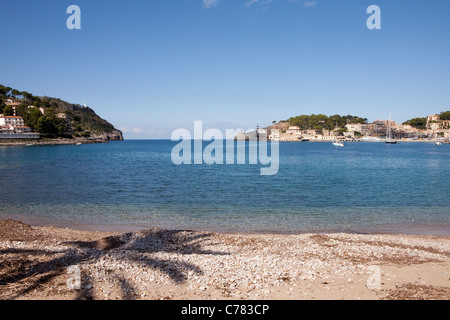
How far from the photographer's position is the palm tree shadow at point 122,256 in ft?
24.9

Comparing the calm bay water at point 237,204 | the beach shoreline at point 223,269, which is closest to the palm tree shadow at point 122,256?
the beach shoreline at point 223,269

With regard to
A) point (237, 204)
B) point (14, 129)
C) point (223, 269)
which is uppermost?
point (14, 129)

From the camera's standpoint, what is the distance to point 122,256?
9352 mm

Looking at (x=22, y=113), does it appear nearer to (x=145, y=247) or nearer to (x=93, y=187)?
(x=93, y=187)

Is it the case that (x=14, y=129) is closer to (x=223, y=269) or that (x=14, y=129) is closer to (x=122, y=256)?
(x=122, y=256)

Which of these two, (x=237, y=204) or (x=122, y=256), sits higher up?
(x=122, y=256)

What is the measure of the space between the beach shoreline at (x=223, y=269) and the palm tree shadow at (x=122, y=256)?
0.09ft

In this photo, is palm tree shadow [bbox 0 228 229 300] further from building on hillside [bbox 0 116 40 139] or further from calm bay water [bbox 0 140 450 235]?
building on hillside [bbox 0 116 40 139]

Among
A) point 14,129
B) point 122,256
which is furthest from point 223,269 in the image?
point 14,129

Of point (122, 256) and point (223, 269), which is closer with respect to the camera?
point (223, 269)

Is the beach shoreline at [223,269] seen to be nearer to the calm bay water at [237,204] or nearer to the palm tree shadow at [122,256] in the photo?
the palm tree shadow at [122,256]

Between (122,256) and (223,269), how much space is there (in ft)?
10.6
